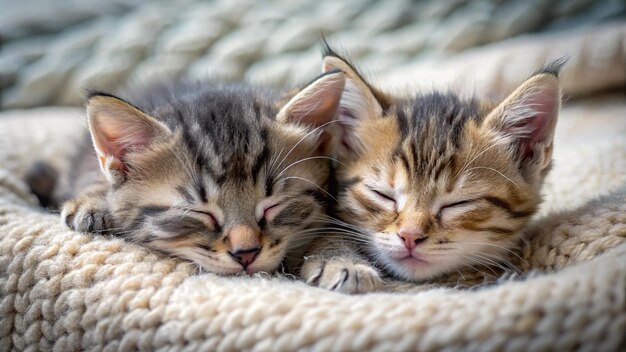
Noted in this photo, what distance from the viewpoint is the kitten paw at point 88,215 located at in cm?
123

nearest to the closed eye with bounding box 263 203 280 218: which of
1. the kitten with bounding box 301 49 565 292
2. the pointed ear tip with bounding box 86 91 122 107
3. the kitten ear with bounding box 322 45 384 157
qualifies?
the kitten with bounding box 301 49 565 292

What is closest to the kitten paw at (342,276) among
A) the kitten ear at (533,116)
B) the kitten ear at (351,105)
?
the kitten ear at (351,105)

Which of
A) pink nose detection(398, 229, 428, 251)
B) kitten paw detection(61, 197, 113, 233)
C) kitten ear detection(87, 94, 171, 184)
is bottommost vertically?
kitten paw detection(61, 197, 113, 233)

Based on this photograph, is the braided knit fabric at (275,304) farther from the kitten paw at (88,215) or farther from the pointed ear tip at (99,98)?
the pointed ear tip at (99,98)

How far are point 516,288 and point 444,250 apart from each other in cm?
31

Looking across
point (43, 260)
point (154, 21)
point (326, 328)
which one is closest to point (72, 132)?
point (154, 21)

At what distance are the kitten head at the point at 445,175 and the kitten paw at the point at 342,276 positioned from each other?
0.10 m

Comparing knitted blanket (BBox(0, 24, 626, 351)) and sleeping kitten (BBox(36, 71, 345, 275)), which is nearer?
knitted blanket (BBox(0, 24, 626, 351))

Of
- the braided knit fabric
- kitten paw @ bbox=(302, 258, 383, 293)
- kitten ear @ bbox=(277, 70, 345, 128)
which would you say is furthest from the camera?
kitten ear @ bbox=(277, 70, 345, 128)

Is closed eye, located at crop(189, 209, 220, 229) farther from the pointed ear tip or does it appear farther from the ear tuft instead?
the ear tuft

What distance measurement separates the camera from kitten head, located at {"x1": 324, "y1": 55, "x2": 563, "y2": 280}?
1.20m

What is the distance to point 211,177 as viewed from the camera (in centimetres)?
119

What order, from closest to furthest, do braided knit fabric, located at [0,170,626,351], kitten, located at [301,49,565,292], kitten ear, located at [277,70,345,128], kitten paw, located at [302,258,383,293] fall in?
braided knit fabric, located at [0,170,626,351] < kitten paw, located at [302,258,383,293] < kitten, located at [301,49,565,292] < kitten ear, located at [277,70,345,128]

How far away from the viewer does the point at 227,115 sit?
1.27 metres
